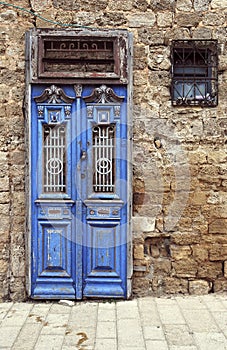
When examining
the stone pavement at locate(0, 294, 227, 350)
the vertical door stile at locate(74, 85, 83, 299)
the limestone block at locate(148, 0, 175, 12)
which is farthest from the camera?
the limestone block at locate(148, 0, 175, 12)

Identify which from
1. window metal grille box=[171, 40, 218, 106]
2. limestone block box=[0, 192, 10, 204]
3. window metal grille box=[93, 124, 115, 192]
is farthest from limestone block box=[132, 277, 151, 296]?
window metal grille box=[171, 40, 218, 106]

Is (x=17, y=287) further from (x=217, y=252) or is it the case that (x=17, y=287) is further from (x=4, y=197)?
(x=217, y=252)

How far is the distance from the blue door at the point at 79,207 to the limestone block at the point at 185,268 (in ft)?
1.80

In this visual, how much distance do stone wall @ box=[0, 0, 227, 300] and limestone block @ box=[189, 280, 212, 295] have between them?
0.01 meters

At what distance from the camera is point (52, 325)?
3.66 metres

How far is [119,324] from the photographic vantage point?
3.67 meters

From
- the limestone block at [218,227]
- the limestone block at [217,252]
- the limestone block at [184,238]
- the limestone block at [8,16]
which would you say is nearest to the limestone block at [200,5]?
the limestone block at [8,16]

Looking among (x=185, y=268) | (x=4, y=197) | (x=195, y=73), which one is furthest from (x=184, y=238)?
(x=4, y=197)

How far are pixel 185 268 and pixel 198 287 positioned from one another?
253mm

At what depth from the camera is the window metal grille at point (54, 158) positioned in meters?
4.34

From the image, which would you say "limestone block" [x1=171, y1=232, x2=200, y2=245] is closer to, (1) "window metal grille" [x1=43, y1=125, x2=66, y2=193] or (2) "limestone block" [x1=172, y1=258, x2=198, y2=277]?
(2) "limestone block" [x1=172, y1=258, x2=198, y2=277]

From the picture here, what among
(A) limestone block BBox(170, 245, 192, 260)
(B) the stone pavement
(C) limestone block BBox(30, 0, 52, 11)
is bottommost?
→ (B) the stone pavement

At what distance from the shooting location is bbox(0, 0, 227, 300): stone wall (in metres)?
4.36

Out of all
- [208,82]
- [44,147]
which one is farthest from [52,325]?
[208,82]
